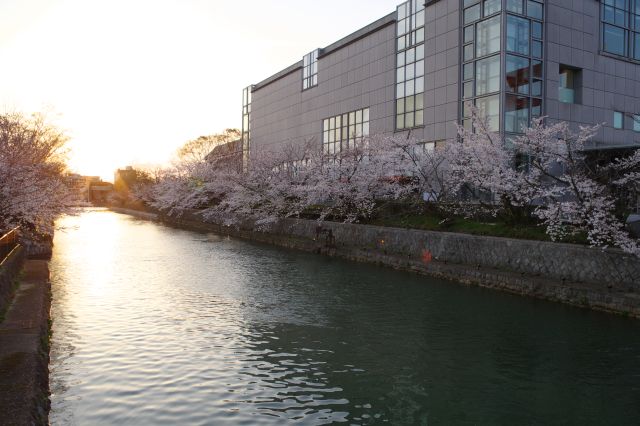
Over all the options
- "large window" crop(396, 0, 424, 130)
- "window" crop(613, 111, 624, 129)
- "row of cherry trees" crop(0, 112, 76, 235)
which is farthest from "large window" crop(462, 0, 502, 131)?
"row of cherry trees" crop(0, 112, 76, 235)

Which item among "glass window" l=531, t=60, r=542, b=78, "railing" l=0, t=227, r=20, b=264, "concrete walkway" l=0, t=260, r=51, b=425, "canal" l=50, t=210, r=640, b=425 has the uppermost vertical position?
"glass window" l=531, t=60, r=542, b=78

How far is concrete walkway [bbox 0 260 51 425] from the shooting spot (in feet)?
25.2

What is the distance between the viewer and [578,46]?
40500mm

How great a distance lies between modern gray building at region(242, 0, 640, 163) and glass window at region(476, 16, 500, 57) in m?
0.07

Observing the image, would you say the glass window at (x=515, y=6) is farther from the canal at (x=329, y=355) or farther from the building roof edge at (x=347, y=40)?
the canal at (x=329, y=355)

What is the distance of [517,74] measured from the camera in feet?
123

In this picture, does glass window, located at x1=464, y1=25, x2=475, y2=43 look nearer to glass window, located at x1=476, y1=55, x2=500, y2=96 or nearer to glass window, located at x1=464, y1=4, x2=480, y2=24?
glass window, located at x1=464, y1=4, x2=480, y2=24

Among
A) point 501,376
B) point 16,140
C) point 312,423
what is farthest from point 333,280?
point 16,140

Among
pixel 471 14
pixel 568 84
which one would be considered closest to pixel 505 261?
pixel 471 14

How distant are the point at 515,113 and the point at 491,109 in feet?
5.32

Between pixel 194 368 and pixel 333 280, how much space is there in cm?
1275

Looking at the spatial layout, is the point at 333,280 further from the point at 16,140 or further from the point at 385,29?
the point at 385,29

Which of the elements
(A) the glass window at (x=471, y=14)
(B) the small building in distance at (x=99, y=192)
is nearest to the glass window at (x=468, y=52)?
(A) the glass window at (x=471, y=14)

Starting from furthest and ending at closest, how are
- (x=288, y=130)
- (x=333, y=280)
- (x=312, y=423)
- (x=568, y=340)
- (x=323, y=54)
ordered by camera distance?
(x=288, y=130) < (x=323, y=54) < (x=333, y=280) < (x=568, y=340) < (x=312, y=423)
